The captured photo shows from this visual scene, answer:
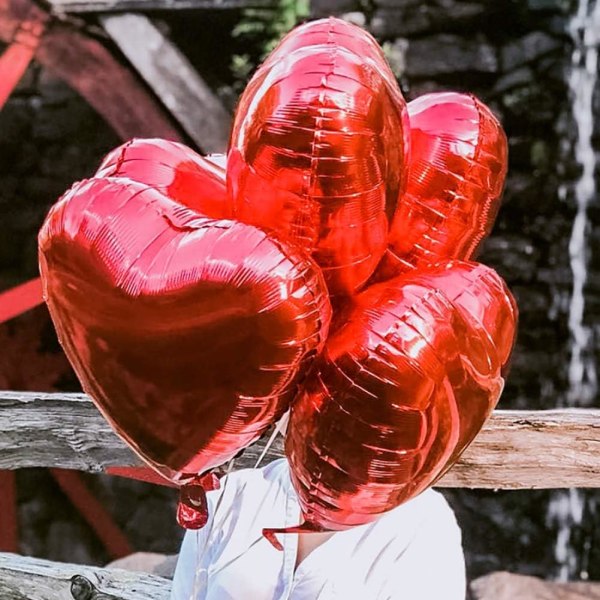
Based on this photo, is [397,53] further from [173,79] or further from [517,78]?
[173,79]

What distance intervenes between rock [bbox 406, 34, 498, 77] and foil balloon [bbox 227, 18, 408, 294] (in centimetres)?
150

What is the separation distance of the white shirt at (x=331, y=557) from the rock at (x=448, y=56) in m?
1.46

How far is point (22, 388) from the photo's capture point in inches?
90.6

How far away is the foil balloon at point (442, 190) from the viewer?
27.3 inches

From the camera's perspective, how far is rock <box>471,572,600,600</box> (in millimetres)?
2027

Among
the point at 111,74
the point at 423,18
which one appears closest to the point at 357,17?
the point at 423,18

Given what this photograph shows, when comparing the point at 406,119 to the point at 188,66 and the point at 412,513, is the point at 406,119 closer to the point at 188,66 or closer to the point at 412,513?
the point at 412,513

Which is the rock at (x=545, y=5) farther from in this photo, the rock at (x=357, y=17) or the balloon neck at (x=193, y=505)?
the balloon neck at (x=193, y=505)

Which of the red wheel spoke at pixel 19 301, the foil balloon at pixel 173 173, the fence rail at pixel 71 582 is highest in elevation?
the foil balloon at pixel 173 173

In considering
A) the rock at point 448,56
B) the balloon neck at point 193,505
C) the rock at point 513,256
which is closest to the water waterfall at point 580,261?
the rock at point 513,256

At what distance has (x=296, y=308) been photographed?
568mm

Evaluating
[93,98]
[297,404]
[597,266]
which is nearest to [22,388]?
[93,98]

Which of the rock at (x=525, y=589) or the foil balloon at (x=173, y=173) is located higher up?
the foil balloon at (x=173, y=173)

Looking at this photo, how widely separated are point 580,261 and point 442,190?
5.16 feet
